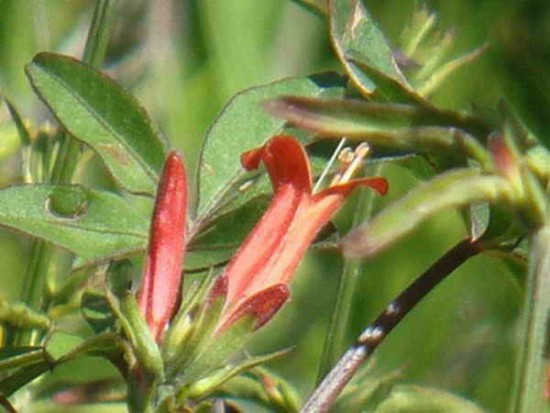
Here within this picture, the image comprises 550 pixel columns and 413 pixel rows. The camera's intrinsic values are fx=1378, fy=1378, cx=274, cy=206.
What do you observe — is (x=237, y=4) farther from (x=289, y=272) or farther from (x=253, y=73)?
(x=289, y=272)

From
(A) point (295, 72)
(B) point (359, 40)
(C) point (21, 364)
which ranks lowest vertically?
(A) point (295, 72)

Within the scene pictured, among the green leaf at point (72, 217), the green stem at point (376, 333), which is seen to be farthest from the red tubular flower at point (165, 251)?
the green stem at point (376, 333)

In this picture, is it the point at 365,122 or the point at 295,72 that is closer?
the point at 365,122

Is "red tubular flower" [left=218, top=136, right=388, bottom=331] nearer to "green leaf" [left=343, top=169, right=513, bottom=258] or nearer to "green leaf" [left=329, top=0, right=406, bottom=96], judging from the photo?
"green leaf" [left=329, top=0, right=406, bottom=96]

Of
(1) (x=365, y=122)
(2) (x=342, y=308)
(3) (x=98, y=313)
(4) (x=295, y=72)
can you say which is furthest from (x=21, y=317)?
(4) (x=295, y=72)

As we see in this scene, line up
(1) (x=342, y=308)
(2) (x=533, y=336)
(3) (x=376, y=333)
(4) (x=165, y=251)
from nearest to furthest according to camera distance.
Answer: (2) (x=533, y=336)
(3) (x=376, y=333)
(4) (x=165, y=251)
(1) (x=342, y=308)

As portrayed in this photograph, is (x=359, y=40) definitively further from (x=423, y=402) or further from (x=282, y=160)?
(x=423, y=402)

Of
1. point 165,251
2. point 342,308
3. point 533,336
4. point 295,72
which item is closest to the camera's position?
point 533,336

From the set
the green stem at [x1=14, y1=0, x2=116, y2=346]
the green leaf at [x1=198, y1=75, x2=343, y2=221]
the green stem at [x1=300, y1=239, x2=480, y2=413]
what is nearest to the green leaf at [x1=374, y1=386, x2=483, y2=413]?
the green stem at [x1=300, y1=239, x2=480, y2=413]
